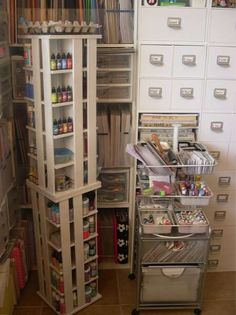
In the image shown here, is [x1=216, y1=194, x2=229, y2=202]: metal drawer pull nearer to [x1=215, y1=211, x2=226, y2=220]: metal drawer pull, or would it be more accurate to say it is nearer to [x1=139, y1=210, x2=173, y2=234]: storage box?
[x1=215, y1=211, x2=226, y2=220]: metal drawer pull

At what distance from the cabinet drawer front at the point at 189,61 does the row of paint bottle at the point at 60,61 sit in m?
0.62

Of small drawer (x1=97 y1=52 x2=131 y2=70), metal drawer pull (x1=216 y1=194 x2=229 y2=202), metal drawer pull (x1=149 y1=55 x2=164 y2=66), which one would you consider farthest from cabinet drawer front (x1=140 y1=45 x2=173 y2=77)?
metal drawer pull (x1=216 y1=194 x2=229 y2=202)

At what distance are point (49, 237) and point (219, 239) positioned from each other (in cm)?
110

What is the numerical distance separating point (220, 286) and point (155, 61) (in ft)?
4.86

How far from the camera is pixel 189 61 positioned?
2021 millimetres

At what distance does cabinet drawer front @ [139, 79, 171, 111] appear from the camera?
2.06m

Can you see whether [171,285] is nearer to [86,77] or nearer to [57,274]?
[57,274]

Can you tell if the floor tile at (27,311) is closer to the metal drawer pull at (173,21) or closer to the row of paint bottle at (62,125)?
the row of paint bottle at (62,125)

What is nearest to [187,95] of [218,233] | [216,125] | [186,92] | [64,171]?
[186,92]

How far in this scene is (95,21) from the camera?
6.70ft

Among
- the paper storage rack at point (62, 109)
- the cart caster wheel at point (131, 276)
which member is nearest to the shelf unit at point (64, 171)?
the paper storage rack at point (62, 109)

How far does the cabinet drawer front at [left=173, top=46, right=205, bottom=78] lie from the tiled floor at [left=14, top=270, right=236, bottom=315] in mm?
1338

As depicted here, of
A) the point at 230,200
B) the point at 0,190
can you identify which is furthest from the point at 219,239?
the point at 0,190

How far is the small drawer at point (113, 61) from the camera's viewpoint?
2082 millimetres
